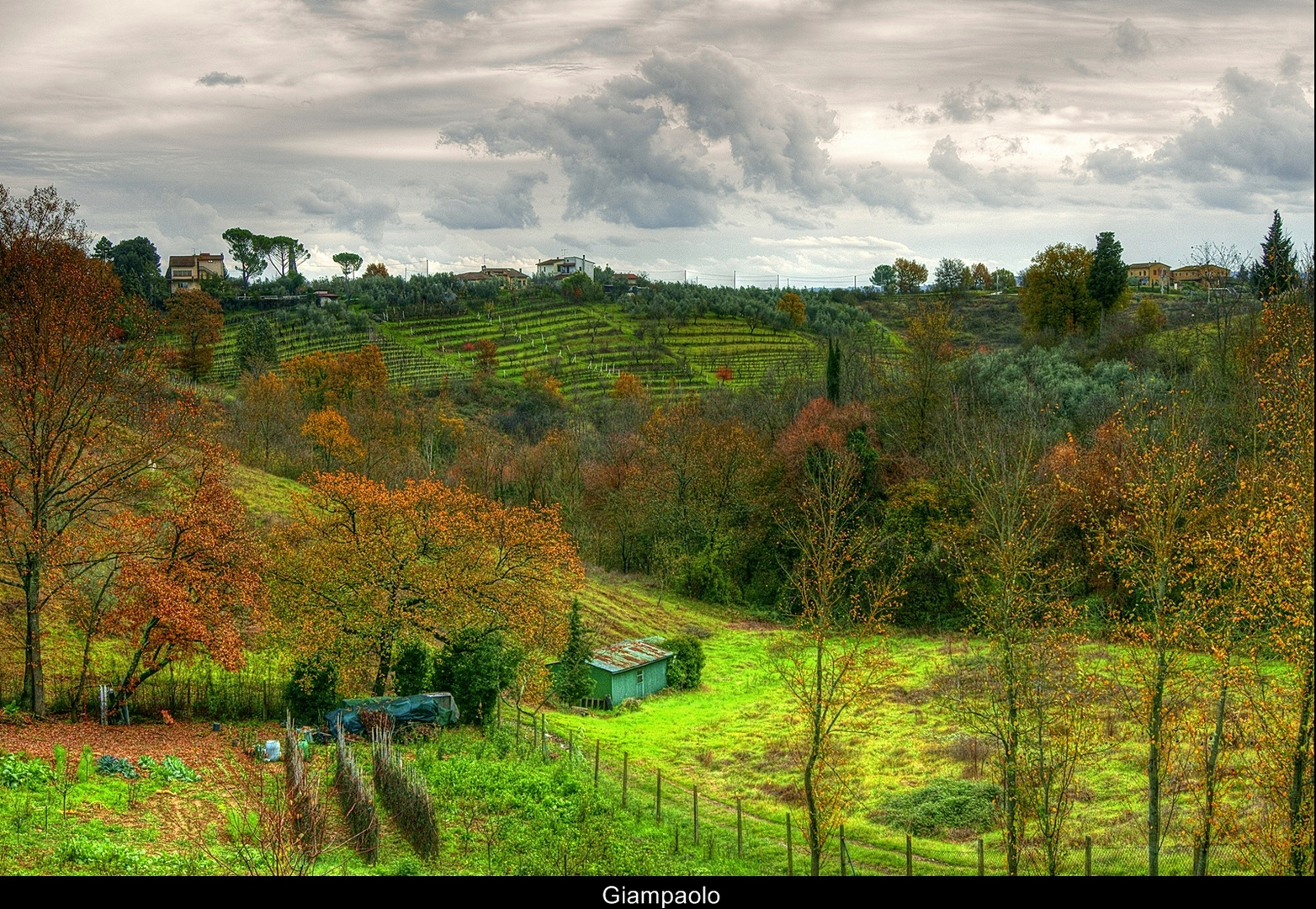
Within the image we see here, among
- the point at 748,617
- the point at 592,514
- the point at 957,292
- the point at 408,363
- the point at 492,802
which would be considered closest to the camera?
the point at 492,802

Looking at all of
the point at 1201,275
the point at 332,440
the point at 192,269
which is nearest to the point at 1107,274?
the point at 1201,275

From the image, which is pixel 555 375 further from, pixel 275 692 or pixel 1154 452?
pixel 1154 452

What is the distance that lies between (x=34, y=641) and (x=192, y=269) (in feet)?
325

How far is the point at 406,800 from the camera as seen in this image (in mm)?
17594

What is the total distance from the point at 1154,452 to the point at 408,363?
89.0 meters

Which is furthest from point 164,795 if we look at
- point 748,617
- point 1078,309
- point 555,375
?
point 555,375

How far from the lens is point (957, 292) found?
131m

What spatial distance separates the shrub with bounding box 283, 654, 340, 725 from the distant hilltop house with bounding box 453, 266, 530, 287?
10866 centimetres

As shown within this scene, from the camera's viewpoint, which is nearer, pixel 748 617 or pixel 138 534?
pixel 138 534

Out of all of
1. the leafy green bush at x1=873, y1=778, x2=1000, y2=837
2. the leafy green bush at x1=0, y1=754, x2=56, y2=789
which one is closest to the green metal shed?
the leafy green bush at x1=873, y1=778, x2=1000, y2=837

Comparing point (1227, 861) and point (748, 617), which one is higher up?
point (1227, 861)

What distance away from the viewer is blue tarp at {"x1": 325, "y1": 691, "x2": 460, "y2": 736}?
77.9 feet

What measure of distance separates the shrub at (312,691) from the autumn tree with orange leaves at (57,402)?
565cm

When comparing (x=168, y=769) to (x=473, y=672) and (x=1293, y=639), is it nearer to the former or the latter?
(x=473, y=672)
